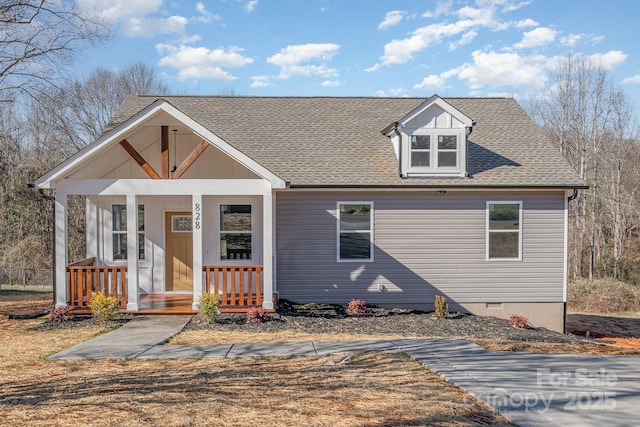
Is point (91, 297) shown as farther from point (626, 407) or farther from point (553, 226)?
point (553, 226)

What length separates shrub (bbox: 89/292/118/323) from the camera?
33.5 feet

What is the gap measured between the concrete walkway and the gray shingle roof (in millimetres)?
5011

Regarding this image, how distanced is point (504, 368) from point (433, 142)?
7181 mm

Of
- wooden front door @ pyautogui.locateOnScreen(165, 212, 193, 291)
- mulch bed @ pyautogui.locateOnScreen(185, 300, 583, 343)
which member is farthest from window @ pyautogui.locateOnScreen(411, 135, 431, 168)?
wooden front door @ pyautogui.locateOnScreen(165, 212, 193, 291)

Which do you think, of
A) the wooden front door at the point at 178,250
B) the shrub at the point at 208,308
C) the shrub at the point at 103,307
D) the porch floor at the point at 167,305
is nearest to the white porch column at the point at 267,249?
the porch floor at the point at 167,305

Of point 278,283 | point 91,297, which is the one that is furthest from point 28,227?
point 278,283

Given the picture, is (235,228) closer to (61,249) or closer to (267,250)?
(267,250)

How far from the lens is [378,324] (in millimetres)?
11000

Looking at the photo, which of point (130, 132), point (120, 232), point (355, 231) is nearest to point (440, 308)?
point (355, 231)

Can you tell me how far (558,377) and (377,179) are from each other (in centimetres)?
711

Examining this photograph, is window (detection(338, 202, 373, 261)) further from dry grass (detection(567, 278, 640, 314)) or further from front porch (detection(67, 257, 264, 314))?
dry grass (detection(567, 278, 640, 314))

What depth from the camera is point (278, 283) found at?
1273cm

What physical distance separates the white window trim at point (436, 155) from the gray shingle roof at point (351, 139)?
21cm

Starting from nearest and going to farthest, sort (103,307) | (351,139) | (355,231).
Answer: (103,307), (355,231), (351,139)
